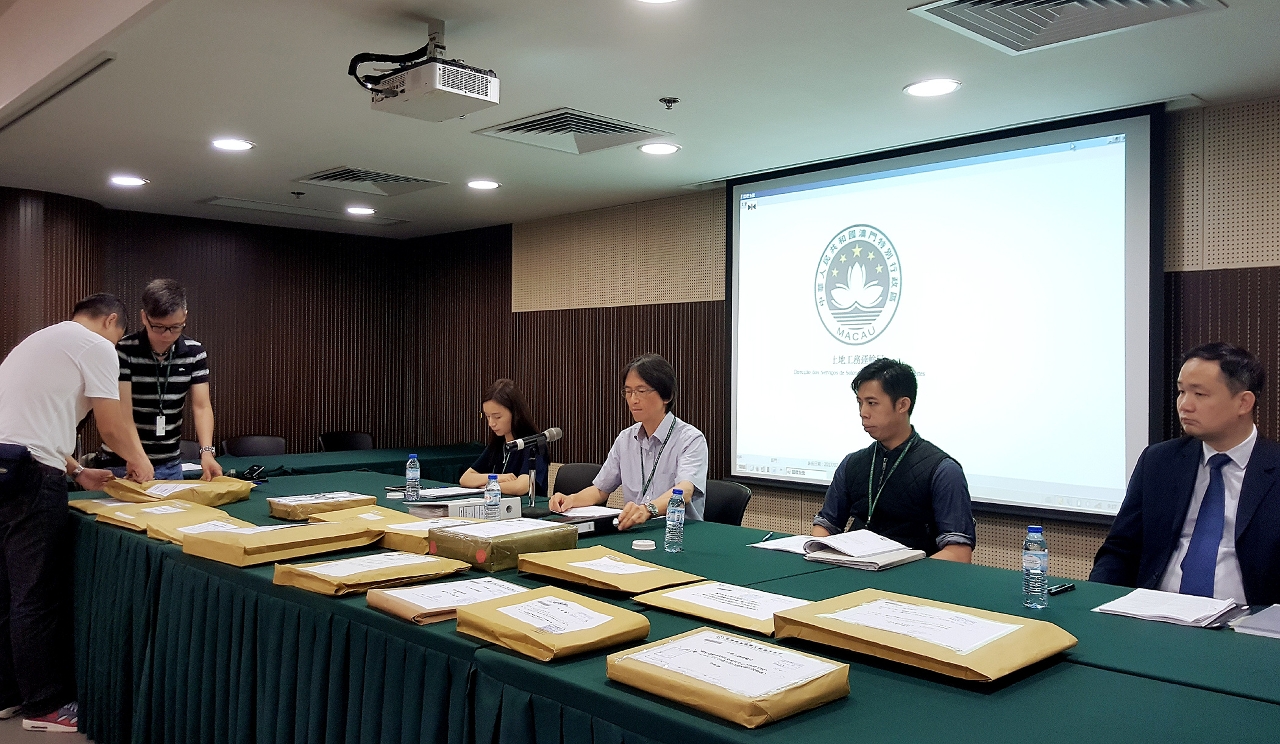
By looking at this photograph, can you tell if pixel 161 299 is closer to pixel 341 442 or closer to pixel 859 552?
pixel 859 552

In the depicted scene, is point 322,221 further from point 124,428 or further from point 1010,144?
point 1010,144

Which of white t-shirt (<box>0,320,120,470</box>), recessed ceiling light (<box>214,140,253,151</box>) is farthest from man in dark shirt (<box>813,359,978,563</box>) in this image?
recessed ceiling light (<box>214,140,253,151</box>)

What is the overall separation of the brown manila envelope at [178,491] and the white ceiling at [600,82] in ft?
5.36

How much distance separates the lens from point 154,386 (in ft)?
12.8

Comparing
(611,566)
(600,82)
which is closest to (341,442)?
(600,82)

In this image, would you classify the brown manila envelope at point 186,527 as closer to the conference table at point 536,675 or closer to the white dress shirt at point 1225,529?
the conference table at point 536,675

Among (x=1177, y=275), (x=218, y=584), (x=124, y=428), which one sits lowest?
(x=218, y=584)

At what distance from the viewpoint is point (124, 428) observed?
11.3ft

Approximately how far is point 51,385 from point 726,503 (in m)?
2.62

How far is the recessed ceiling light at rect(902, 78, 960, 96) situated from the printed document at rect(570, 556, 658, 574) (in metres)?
2.44

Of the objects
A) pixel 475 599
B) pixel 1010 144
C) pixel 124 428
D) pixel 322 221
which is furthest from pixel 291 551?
pixel 322 221

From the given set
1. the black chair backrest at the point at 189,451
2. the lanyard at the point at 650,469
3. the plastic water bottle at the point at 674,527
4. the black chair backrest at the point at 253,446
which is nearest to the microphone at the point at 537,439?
the lanyard at the point at 650,469

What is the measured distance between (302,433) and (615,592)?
6.17m

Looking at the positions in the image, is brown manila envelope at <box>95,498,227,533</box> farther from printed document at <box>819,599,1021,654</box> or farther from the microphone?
printed document at <box>819,599,1021,654</box>
